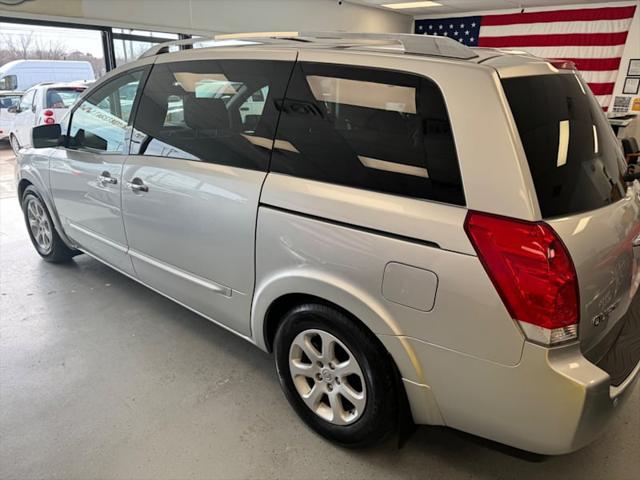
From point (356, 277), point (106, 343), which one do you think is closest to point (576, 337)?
point (356, 277)

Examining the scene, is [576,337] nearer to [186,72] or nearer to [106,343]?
[186,72]

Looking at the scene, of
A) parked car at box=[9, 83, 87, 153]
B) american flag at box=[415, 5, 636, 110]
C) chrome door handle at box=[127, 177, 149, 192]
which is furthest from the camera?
american flag at box=[415, 5, 636, 110]

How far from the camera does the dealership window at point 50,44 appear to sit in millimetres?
5633

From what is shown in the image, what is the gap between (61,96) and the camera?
748cm

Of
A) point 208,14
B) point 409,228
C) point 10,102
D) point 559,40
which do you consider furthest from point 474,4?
point 409,228

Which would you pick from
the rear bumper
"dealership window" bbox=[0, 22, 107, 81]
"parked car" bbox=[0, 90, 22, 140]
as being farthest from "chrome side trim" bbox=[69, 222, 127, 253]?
"parked car" bbox=[0, 90, 22, 140]

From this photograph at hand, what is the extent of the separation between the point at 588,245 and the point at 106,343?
7.65ft

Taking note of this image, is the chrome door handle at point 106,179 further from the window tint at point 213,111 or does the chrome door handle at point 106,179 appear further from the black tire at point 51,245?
the black tire at point 51,245

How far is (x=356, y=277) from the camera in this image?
1.40 meters

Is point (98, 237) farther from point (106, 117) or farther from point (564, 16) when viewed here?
point (564, 16)

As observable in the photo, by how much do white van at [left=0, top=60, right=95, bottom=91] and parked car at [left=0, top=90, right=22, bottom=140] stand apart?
0.20 meters

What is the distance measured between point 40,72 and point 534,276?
28.9ft

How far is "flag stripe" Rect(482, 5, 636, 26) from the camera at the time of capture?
8320 mm

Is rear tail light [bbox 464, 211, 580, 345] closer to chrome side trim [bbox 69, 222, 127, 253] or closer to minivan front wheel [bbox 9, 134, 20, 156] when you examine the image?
chrome side trim [bbox 69, 222, 127, 253]
